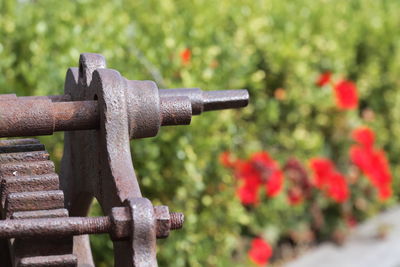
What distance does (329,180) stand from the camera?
4.98 m

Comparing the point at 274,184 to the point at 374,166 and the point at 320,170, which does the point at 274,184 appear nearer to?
the point at 320,170

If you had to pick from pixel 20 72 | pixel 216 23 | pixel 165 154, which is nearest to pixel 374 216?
pixel 216 23

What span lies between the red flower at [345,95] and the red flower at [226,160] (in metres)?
1.27

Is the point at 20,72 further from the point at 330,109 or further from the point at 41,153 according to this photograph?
the point at 330,109

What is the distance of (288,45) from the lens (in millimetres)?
4723

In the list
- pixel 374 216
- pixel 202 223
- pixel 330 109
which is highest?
pixel 330 109

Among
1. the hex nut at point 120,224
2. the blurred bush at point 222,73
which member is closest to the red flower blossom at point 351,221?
the blurred bush at point 222,73

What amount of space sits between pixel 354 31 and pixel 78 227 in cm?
479

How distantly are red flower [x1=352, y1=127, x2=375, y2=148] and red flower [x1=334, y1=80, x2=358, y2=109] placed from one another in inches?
8.5

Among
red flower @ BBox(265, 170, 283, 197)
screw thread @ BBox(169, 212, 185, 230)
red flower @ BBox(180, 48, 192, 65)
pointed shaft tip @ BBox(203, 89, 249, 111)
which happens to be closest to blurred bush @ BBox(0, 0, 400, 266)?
red flower @ BBox(180, 48, 192, 65)

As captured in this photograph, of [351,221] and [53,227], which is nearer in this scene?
[53,227]

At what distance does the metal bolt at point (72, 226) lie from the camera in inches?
40.6

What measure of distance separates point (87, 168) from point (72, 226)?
245 millimetres

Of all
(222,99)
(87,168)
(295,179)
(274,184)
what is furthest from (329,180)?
(87,168)
